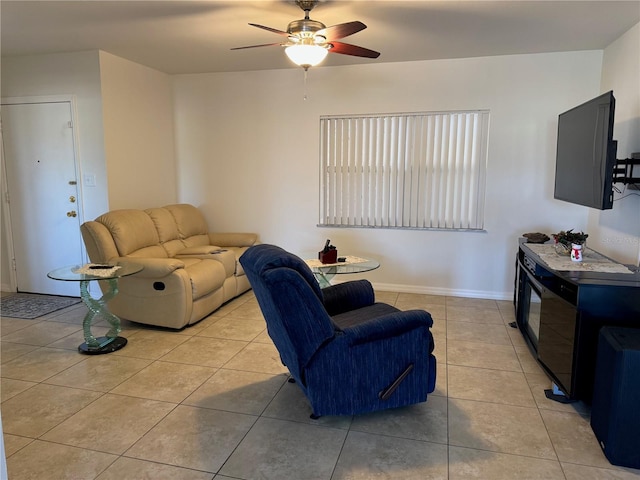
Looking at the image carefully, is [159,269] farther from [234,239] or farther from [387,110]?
[387,110]

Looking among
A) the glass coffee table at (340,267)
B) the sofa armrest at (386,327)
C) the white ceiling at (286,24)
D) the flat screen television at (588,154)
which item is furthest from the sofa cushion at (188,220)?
the flat screen television at (588,154)

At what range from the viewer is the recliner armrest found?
2938 millimetres

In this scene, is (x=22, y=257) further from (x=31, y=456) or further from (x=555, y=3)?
(x=555, y=3)

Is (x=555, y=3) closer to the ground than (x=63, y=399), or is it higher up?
higher up

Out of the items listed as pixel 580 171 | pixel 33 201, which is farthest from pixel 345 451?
pixel 33 201

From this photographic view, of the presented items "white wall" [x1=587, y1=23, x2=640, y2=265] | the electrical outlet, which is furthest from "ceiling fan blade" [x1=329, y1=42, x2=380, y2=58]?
the electrical outlet

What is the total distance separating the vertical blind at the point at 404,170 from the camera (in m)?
4.65

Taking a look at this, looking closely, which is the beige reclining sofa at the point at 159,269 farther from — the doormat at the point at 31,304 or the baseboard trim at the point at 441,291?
the baseboard trim at the point at 441,291

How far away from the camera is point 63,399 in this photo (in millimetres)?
2699

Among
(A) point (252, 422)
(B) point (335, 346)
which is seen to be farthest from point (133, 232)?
(B) point (335, 346)

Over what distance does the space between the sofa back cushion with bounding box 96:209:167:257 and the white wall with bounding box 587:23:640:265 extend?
4.02 meters

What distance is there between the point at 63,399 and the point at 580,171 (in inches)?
148

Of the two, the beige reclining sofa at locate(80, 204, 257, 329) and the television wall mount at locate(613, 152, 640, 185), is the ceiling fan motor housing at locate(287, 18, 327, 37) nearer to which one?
the beige reclining sofa at locate(80, 204, 257, 329)

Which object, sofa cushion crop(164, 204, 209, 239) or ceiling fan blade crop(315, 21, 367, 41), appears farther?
sofa cushion crop(164, 204, 209, 239)
